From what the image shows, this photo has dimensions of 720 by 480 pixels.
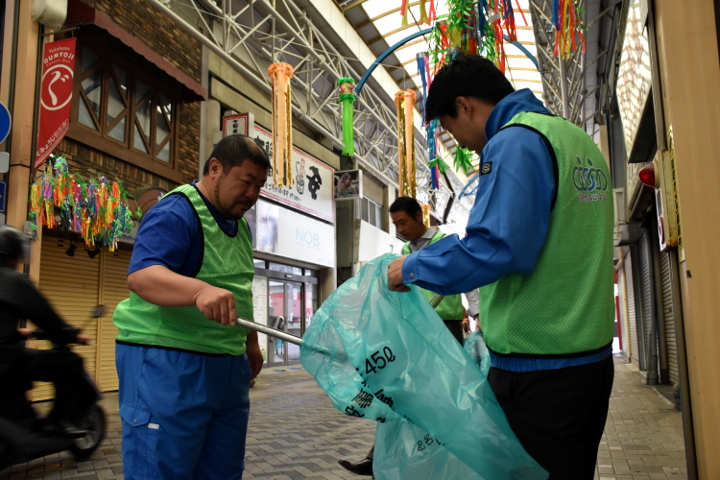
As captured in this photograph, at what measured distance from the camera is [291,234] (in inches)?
643

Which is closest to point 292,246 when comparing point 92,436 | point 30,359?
point 92,436

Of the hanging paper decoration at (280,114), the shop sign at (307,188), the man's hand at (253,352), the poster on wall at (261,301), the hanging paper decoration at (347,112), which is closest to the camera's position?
the man's hand at (253,352)

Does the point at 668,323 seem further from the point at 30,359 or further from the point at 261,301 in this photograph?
the point at 30,359

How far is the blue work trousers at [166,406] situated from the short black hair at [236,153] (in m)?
0.72

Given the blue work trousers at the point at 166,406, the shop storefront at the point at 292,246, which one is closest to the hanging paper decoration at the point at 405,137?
the shop storefront at the point at 292,246

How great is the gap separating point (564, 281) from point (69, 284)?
9228 millimetres

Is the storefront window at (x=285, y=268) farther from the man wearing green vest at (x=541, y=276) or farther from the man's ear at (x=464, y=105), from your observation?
the man wearing green vest at (x=541, y=276)

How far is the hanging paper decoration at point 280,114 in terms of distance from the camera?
12.0 metres

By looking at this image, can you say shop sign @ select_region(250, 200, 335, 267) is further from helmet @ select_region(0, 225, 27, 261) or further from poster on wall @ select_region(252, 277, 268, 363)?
helmet @ select_region(0, 225, 27, 261)

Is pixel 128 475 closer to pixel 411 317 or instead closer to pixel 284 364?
pixel 411 317

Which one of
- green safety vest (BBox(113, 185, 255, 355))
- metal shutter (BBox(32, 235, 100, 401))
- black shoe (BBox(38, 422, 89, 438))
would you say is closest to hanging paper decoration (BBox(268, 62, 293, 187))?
metal shutter (BBox(32, 235, 100, 401))

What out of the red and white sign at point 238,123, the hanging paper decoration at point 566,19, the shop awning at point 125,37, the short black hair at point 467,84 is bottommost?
the short black hair at point 467,84

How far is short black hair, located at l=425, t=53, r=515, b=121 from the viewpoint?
1771mm

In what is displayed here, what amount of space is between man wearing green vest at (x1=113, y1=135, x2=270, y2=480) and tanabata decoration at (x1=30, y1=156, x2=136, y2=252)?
635 cm
